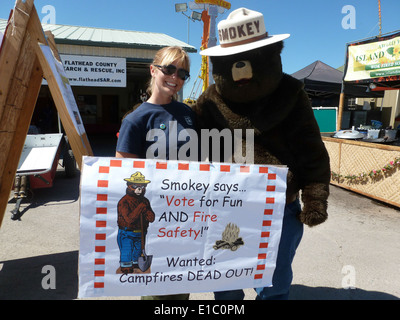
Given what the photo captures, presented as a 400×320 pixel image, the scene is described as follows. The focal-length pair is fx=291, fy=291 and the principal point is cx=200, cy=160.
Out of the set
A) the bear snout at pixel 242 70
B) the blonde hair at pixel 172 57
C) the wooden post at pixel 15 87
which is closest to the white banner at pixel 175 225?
the bear snout at pixel 242 70

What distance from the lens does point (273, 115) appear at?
174 cm

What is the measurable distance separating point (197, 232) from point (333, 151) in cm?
536

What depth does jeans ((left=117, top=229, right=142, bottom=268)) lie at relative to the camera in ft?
5.15

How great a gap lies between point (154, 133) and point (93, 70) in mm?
7269

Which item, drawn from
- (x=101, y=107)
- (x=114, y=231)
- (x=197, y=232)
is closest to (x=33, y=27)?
(x=114, y=231)

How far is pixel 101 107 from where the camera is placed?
57.1 feet

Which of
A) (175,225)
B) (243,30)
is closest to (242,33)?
(243,30)

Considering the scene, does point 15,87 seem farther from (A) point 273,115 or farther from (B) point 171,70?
(A) point 273,115

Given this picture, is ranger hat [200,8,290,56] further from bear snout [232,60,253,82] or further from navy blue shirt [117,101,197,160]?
navy blue shirt [117,101,197,160]

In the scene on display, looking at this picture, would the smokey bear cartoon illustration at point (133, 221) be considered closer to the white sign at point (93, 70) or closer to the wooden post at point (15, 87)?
the wooden post at point (15, 87)

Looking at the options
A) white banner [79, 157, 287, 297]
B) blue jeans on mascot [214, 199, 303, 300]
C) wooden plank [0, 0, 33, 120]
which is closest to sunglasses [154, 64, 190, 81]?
white banner [79, 157, 287, 297]
